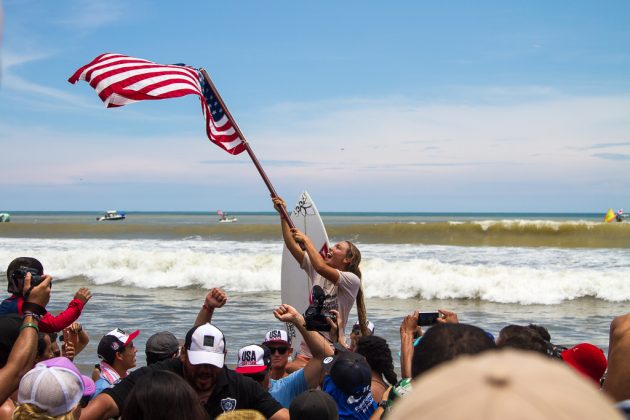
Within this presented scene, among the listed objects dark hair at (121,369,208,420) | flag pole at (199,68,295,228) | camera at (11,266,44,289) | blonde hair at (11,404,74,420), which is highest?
flag pole at (199,68,295,228)

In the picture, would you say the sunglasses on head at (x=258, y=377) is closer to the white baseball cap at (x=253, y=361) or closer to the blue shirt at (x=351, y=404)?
the white baseball cap at (x=253, y=361)

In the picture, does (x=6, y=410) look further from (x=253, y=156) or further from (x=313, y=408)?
(x=253, y=156)

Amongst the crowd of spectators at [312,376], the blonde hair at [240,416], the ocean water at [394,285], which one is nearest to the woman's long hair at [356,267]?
the crowd of spectators at [312,376]

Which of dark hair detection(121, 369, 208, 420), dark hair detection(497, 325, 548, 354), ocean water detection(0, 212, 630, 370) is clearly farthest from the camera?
ocean water detection(0, 212, 630, 370)

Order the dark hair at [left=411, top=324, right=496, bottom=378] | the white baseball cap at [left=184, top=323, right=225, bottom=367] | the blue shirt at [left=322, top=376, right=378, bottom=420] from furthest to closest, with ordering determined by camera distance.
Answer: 1. the blue shirt at [left=322, top=376, right=378, bottom=420]
2. the white baseball cap at [left=184, top=323, right=225, bottom=367]
3. the dark hair at [left=411, top=324, right=496, bottom=378]

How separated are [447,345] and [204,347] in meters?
1.74

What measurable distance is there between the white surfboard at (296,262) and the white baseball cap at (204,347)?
3789 mm

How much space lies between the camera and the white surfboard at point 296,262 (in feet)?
24.4

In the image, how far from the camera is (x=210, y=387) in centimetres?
347

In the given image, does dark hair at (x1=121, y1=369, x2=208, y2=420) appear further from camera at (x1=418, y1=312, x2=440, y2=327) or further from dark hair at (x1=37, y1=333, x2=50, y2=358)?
camera at (x1=418, y1=312, x2=440, y2=327)

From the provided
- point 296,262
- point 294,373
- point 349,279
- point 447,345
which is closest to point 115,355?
point 294,373

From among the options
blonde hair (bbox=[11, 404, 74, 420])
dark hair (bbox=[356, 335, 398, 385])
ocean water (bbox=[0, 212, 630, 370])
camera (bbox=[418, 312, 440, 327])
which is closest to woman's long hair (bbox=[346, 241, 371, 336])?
dark hair (bbox=[356, 335, 398, 385])

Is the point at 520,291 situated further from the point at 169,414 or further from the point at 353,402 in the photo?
the point at 169,414

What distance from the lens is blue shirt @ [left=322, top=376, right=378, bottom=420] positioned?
357 cm
